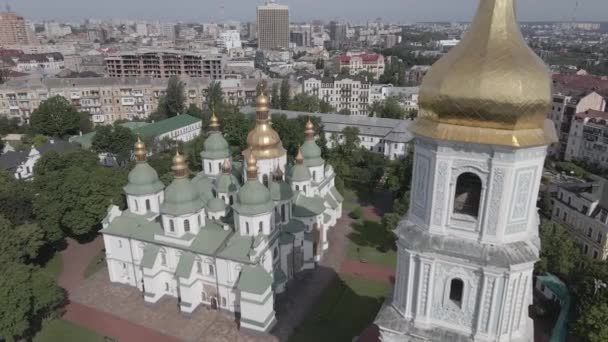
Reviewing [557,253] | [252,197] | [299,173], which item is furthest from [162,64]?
[557,253]

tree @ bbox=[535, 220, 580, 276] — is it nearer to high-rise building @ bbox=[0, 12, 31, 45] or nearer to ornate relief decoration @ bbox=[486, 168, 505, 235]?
ornate relief decoration @ bbox=[486, 168, 505, 235]

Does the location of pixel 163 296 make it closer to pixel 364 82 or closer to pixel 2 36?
pixel 364 82

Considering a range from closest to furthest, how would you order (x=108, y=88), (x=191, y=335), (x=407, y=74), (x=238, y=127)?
(x=191, y=335)
(x=238, y=127)
(x=108, y=88)
(x=407, y=74)

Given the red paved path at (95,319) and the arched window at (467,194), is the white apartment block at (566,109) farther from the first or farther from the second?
the red paved path at (95,319)

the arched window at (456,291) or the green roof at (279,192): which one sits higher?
the arched window at (456,291)

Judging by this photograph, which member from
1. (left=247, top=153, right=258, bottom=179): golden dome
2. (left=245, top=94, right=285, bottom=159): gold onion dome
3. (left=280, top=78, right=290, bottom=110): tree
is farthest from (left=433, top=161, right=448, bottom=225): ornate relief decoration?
(left=280, top=78, right=290, bottom=110): tree

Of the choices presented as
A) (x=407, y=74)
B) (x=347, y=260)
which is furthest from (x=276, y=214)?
(x=407, y=74)

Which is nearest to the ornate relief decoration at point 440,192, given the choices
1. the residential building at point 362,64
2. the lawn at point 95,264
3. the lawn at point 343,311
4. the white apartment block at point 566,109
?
the lawn at point 343,311
